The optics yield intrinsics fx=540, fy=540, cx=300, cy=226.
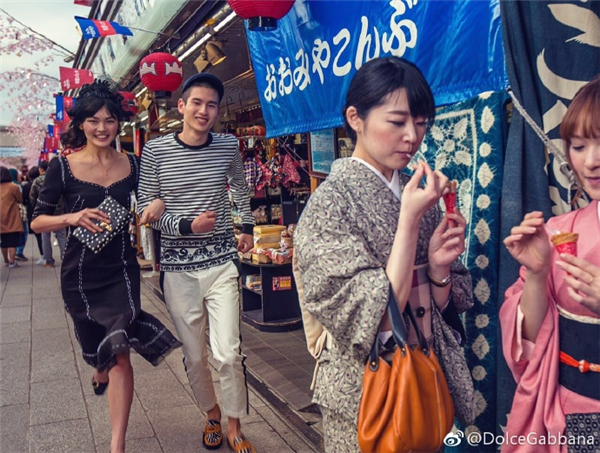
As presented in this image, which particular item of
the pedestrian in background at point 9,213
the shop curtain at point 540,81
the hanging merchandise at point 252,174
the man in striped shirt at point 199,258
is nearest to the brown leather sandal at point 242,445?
the man in striped shirt at point 199,258

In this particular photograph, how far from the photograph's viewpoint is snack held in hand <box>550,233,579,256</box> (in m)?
1.74

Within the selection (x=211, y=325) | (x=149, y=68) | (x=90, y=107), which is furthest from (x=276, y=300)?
(x=90, y=107)

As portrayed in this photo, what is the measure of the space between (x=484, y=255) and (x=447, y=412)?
47.6 inches

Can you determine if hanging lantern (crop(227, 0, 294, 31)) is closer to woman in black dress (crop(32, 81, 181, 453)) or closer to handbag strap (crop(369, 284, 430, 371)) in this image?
woman in black dress (crop(32, 81, 181, 453))

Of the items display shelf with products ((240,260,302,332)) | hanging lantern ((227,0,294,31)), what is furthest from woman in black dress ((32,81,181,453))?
display shelf with products ((240,260,302,332))

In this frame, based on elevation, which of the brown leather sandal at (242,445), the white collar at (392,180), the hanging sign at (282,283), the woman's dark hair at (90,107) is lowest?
the brown leather sandal at (242,445)

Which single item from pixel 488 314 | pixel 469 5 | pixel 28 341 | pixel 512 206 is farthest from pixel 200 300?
pixel 28 341

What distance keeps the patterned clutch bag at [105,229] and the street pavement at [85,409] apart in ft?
5.11

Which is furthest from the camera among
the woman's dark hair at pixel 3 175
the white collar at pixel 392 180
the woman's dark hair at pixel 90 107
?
the woman's dark hair at pixel 3 175

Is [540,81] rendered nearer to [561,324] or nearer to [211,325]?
[561,324]

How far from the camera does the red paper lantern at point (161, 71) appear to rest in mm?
7578

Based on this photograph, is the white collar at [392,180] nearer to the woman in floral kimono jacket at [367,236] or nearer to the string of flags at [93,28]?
the woman in floral kimono jacket at [367,236]

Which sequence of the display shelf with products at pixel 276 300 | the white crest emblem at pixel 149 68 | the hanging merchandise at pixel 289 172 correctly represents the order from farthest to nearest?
the white crest emblem at pixel 149 68 → the hanging merchandise at pixel 289 172 → the display shelf with products at pixel 276 300

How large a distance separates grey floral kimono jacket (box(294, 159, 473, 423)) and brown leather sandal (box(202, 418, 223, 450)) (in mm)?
2085
